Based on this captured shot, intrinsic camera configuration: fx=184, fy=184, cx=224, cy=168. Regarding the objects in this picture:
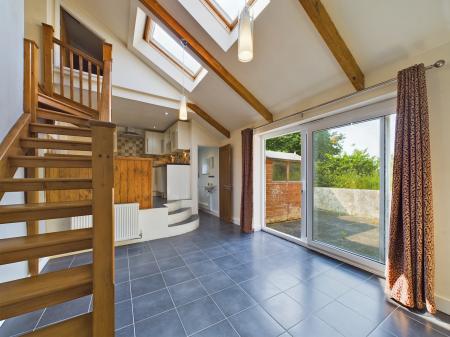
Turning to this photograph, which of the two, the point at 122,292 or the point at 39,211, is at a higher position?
the point at 39,211

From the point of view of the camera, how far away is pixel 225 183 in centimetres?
484

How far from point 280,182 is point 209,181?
2369mm

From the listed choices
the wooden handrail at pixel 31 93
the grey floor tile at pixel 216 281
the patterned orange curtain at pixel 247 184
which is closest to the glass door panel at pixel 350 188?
the patterned orange curtain at pixel 247 184

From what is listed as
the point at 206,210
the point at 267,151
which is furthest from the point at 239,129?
the point at 206,210

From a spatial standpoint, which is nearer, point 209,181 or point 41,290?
point 41,290

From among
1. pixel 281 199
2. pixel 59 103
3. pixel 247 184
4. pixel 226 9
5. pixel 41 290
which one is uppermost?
pixel 226 9

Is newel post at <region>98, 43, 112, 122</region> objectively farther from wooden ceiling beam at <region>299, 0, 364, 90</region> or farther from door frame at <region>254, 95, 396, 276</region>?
door frame at <region>254, 95, 396, 276</region>

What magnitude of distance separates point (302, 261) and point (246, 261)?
2.60ft

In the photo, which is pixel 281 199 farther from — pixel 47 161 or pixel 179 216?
pixel 47 161

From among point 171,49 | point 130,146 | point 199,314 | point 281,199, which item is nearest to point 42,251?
point 199,314

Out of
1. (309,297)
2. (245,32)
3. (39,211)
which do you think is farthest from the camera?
(309,297)

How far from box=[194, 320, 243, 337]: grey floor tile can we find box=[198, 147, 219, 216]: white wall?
12.7 ft

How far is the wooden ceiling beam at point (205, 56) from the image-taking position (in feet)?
8.06

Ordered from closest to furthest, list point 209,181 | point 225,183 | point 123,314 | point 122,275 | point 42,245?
point 42,245
point 123,314
point 122,275
point 225,183
point 209,181
